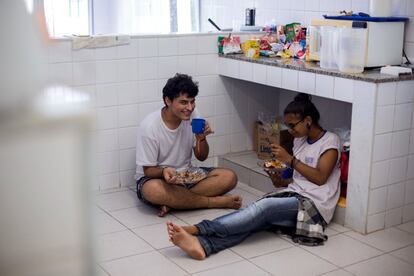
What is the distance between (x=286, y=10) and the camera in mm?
4039

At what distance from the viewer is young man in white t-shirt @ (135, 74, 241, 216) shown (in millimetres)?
3150

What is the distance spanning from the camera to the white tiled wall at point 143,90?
11.6ft

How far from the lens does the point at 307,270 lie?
2582 millimetres

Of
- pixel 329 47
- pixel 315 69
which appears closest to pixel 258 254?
pixel 315 69

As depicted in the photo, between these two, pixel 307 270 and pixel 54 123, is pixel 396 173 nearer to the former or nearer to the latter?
pixel 307 270

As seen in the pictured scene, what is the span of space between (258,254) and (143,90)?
1.40 meters

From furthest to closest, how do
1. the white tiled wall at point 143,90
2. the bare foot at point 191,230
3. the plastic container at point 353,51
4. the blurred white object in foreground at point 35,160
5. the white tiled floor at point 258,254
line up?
the white tiled wall at point 143,90 < the plastic container at point 353,51 < the bare foot at point 191,230 < the white tiled floor at point 258,254 < the blurred white object in foreground at point 35,160

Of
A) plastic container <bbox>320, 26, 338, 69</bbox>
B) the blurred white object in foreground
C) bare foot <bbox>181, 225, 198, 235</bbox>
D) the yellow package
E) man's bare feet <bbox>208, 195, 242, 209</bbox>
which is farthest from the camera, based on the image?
the yellow package

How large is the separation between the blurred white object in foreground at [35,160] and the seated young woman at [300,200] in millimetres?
2030

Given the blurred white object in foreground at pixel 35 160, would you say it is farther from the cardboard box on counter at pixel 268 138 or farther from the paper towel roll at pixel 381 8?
the cardboard box on counter at pixel 268 138

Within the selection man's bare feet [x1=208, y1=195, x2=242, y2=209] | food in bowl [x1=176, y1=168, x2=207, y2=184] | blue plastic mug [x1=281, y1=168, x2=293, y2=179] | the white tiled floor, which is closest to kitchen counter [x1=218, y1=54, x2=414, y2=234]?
the white tiled floor

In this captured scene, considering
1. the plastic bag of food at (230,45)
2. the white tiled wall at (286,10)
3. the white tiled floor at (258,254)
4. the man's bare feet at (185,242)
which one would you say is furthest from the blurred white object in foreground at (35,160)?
the plastic bag of food at (230,45)

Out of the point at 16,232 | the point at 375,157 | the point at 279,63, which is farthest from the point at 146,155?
the point at 16,232

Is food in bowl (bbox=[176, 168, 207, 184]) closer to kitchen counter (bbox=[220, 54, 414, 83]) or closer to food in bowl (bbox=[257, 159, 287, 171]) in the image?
food in bowl (bbox=[257, 159, 287, 171])
